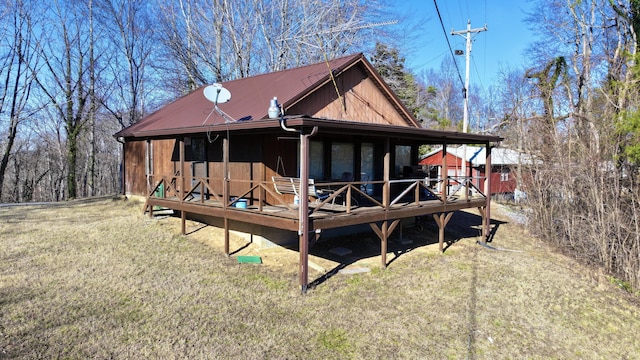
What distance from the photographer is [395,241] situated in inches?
440

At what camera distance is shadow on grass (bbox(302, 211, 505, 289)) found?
9.17 metres

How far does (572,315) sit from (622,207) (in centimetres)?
432

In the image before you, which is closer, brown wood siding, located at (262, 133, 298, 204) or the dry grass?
the dry grass

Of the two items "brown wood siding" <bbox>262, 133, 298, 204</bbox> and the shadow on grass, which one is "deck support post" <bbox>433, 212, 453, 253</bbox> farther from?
"brown wood siding" <bbox>262, 133, 298, 204</bbox>

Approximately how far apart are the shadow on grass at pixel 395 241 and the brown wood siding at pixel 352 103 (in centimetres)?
353

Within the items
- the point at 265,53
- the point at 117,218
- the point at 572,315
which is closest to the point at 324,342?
the point at 572,315

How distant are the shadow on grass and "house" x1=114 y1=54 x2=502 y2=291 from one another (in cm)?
51

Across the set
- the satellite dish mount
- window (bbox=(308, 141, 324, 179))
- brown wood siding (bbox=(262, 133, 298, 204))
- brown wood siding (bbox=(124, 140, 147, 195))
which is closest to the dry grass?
brown wood siding (bbox=(262, 133, 298, 204))

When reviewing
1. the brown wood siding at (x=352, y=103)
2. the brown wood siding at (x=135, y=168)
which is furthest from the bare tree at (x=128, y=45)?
the brown wood siding at (x=352, y=103)

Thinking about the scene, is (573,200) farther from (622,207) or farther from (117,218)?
(117,218)

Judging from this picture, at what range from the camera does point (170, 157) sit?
39.9ft

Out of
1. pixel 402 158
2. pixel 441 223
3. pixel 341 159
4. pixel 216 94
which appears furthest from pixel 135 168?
pixel 441 223

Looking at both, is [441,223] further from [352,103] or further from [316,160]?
[352,103]

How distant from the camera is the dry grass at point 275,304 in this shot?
5094 mm
